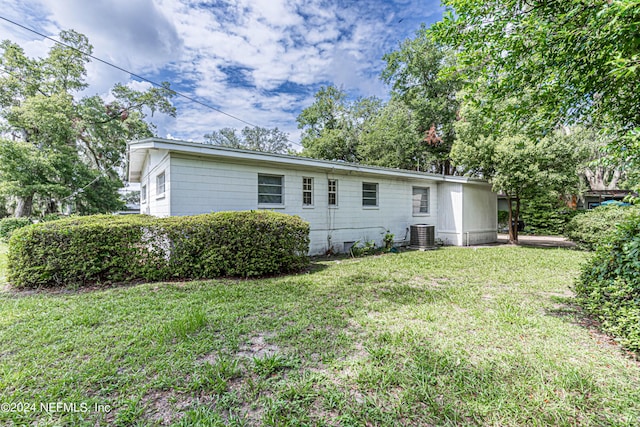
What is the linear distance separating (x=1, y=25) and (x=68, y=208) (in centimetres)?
1223

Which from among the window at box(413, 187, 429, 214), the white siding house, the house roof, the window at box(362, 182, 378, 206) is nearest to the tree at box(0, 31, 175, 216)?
the white siding house

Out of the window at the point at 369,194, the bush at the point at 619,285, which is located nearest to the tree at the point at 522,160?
the window at the point at 369,194

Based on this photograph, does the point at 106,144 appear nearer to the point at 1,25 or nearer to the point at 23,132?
the point at 23,132

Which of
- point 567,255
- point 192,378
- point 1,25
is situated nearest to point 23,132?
point 1,25

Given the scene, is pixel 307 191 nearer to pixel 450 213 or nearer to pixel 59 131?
pixel 450 213

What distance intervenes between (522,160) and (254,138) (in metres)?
32.0

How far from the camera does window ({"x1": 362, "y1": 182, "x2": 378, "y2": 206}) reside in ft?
32.4

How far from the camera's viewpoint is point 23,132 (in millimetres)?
14320

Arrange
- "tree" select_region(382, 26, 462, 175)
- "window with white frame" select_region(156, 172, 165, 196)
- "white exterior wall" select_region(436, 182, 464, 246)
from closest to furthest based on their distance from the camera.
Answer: "window with white frame" select_region(156, 172, 165, 196) < "white exterior wall" select_region(436, 182, 464, 246) < "tree" select_region(382, 26, 462, 175)

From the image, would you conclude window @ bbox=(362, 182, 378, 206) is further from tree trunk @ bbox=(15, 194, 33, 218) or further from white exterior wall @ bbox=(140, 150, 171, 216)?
tree trunk @ bbox=(15, 194, 33, 218)

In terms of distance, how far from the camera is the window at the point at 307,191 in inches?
332

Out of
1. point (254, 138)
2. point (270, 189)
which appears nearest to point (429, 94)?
point (270, 189)

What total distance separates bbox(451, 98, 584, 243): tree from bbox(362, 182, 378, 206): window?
3900mm

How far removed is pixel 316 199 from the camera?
8555 millimetres
